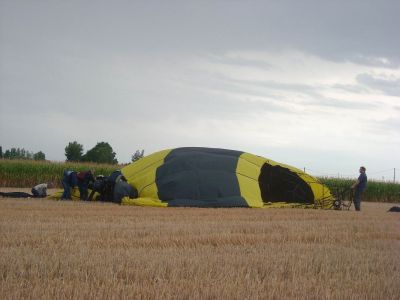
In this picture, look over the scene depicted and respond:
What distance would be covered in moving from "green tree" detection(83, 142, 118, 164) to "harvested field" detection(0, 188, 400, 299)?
42905 mm

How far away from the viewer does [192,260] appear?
5.11 metres

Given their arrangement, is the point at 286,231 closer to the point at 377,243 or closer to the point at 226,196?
the point at 377,243

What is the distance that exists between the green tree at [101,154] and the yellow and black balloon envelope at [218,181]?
36196mm

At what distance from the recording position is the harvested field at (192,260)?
4.04 metres

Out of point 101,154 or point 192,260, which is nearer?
point 192,260

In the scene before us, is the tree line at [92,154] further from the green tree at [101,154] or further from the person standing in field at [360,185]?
the person standing in field at [360,185]

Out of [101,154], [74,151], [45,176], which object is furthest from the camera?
[74,151]

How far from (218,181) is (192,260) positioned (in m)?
9.10

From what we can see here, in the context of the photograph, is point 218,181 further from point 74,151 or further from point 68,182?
point 74,151

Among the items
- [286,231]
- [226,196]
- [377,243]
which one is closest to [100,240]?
[286,231]

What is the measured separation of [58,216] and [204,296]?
20.4 feet

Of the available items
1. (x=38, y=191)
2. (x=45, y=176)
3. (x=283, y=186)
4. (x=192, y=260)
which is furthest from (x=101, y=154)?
(x=192, y=260)

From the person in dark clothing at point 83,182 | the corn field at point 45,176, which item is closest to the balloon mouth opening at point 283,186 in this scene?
the person in dark clothing at point 83,182

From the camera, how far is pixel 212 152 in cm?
1557
